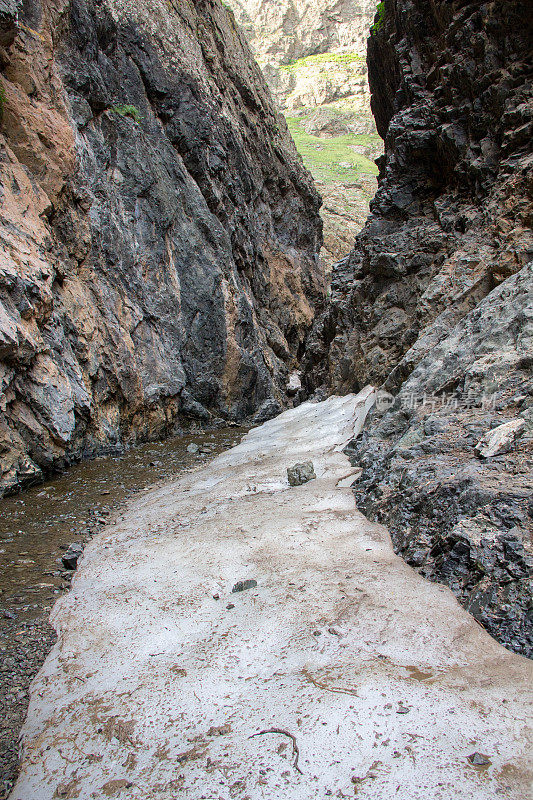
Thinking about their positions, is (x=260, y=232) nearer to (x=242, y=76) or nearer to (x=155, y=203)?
(x=242, y=76)

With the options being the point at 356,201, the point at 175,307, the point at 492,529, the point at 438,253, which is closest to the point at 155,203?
the point at 175,307

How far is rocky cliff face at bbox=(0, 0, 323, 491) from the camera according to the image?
9438 mm

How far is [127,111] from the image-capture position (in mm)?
15992

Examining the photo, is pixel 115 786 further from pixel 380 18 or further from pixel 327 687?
pixel 380 18

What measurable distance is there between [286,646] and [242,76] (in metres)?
30.5

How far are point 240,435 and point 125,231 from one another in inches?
316

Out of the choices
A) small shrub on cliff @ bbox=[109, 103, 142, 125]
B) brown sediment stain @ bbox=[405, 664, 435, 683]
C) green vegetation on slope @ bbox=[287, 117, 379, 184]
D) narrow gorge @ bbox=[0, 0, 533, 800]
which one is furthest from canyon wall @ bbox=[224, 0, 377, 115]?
brown sediment stain @ bbox=[405, 664, 435, 683]

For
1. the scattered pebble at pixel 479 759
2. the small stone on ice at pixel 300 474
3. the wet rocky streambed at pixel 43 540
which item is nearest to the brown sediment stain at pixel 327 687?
the scattered pebble at pixel 479 759

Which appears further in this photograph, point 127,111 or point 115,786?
point 127,111

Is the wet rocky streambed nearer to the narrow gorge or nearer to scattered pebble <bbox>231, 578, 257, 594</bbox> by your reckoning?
the narrow gorge

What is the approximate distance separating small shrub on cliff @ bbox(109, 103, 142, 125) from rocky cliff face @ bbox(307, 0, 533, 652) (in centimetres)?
948

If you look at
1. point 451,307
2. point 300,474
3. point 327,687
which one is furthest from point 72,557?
point 451,307

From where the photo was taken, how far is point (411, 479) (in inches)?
213

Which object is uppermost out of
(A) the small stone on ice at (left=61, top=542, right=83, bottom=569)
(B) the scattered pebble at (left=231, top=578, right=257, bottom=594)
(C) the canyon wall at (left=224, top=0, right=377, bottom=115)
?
(C) the canyon wall at (left=224, top=0, right=377, bottom=115)
